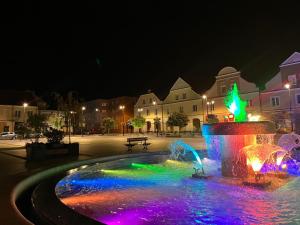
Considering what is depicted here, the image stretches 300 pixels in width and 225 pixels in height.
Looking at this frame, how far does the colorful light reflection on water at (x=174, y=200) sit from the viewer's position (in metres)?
6.14

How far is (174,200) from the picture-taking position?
758 cm

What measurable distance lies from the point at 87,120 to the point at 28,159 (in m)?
79.7

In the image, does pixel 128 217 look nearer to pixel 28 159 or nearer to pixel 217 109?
pixel 28 159

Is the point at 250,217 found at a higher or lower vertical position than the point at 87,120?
lower

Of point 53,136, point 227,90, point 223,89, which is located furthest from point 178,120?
point 53,136

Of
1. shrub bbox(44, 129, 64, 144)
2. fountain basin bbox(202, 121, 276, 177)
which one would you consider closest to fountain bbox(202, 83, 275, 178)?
fountain basin bbox(202, 121, 276, 177)

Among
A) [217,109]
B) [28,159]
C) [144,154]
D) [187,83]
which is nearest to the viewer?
[28,159]

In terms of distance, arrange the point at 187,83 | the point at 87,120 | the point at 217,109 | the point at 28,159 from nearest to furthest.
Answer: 1. the point at 28,159
2. the point at 217,109
3. the point at 187,83
4. the point at 87,120

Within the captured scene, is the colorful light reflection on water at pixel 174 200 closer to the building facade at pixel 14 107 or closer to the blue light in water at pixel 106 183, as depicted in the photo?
the blue light in water at pixel 106 183

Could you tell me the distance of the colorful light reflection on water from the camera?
6.14 metres

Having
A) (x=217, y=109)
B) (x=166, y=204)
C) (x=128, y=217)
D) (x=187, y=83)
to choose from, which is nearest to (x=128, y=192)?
(x=166, y=204)

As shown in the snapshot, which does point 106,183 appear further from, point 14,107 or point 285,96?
point 14,107

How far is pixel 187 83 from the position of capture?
6322 centimetres

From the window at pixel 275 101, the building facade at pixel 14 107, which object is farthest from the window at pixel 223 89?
the building facade at pixel 14 107
